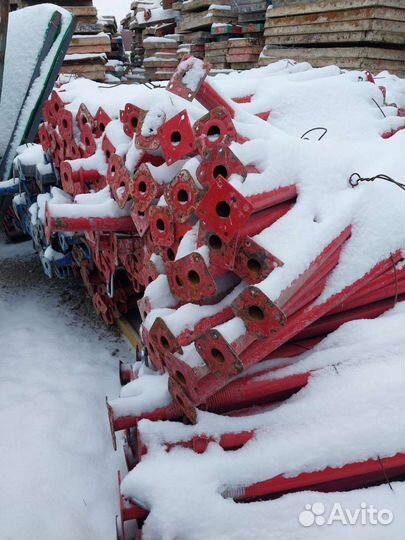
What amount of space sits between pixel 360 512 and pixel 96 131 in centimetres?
271

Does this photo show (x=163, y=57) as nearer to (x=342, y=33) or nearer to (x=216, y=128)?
(x=342, y=33)

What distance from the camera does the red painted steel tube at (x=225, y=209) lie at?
5.16 ft

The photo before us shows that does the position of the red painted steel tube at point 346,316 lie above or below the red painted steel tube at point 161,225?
below

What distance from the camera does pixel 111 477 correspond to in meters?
2.50

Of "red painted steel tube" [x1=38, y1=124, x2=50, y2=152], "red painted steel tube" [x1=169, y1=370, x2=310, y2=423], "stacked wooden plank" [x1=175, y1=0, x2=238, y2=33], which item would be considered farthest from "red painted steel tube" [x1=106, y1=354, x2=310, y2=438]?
"stacked wooden plank" [x1=175, y1=0, x2=238, y2=33]

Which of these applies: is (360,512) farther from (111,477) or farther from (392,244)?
(111,477)

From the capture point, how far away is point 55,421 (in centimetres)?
285

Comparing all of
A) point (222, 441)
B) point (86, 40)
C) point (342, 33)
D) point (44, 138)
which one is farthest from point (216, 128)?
point (86, 40)

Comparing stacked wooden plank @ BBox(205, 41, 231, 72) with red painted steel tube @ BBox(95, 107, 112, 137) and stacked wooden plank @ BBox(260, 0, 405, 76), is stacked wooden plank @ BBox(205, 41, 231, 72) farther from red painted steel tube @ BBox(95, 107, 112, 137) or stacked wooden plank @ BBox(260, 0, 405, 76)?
red painted steel tube @ BBox(95, 107, 112, 137)

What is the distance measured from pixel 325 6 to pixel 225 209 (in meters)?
6.12

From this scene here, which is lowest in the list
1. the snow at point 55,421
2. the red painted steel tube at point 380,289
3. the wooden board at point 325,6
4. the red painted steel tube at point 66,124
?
the snow at point 55,421

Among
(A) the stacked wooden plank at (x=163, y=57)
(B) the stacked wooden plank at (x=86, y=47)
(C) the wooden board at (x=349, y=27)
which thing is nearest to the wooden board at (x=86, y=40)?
(B) the stacked wooden plank at (x=86, y=47)

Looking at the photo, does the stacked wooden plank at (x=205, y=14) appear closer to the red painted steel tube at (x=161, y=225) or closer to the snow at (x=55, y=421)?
the snow at (x=55, y=421)

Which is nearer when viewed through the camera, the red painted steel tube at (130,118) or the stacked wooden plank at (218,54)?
the red painted steel tube at (130,118)
